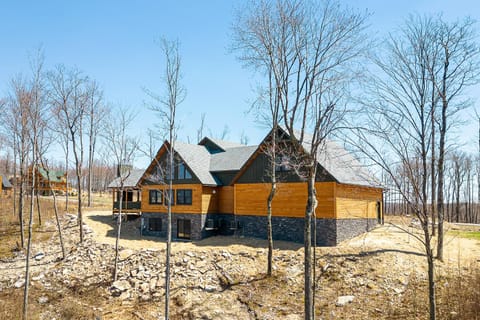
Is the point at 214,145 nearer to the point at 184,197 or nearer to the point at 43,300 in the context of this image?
the point at 184,197

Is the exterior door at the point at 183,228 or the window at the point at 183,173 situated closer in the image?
the exterior door at the point at 183,228

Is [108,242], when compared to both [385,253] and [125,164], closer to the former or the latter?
[125,164]

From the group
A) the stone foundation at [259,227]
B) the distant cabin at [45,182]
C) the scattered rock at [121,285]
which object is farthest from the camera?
the distant cabin at [45,182]

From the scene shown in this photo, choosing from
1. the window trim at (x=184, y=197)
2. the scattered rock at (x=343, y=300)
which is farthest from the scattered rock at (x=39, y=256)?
the scattered rock at (x=343, y=300)

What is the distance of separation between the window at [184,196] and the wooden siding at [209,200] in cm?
119

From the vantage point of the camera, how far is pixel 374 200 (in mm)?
23547

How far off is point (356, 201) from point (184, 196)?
478 inches

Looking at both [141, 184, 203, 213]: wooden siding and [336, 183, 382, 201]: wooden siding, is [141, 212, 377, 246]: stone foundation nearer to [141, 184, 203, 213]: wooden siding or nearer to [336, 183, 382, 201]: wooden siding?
[141, 184, 203, 213]: wooden siding

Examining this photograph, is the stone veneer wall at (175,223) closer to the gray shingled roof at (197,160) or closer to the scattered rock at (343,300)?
the gray shingled roof at (197,160)

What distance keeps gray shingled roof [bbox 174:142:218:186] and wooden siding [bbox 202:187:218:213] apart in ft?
1.96

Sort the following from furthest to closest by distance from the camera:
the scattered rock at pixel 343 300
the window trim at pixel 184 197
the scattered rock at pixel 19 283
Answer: the window trim at pixel 184 197 → the scattered rock at pixel 19 283 → the scattered rock at pixel 343 300

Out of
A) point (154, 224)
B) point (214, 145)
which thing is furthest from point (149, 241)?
point (214, 145)

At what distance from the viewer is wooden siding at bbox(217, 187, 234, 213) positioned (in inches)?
922

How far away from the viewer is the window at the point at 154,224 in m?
24.9
